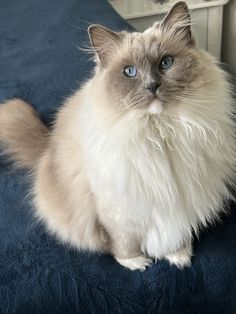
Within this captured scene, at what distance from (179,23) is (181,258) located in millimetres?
549

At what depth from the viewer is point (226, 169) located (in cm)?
100

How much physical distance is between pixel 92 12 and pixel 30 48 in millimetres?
323

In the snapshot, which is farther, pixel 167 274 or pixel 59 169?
pixel 59 169

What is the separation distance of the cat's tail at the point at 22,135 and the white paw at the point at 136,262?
442 millimetres

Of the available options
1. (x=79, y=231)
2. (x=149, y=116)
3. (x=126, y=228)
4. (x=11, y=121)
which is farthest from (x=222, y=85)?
(x=11, y=121)

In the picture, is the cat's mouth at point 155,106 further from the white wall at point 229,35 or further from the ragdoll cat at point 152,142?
the white wall at point 229,35

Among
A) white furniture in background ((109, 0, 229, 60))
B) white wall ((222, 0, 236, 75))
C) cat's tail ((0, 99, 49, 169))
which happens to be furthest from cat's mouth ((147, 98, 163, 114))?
white wall ((222, 0, 236, 75))

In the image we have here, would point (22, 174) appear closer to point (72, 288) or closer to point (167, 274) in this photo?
point (72, 288)

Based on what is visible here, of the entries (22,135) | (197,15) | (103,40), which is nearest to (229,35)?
(197,15)

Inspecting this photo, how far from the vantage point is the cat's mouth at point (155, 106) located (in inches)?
33.5

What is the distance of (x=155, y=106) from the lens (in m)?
0.85

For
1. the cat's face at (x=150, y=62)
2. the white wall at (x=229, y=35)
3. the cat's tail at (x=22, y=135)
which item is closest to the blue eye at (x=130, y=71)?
the cat's face at (x=150, y=62)

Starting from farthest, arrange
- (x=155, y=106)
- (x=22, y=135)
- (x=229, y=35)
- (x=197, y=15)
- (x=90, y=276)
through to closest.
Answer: (x=229, y=35)
(x=197, y=15)
(x=22, y=135)
(x=90, y=276)
(x=155, y=106)

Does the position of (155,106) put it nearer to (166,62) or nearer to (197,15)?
(166,62)
